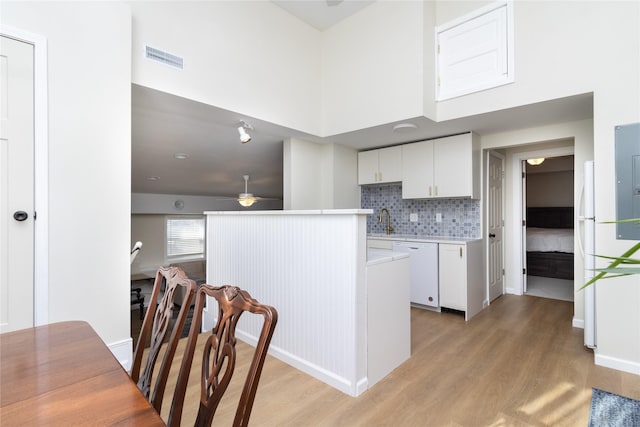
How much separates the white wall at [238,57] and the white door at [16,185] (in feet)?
2.30

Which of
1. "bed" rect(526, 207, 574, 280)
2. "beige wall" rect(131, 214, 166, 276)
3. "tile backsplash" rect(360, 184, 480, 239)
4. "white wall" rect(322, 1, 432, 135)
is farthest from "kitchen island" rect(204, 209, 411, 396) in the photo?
"beige wall" rect(131, 214, 166, 276)

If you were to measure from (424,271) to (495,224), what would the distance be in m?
1.34

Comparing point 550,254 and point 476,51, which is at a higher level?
point 476,51

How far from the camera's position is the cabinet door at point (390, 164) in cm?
436

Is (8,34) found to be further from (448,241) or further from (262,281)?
(448,241)

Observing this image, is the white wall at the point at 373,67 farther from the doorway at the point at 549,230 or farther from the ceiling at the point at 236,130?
the doorway at the point at 549,230

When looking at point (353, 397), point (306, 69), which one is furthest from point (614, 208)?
point (306, 69)

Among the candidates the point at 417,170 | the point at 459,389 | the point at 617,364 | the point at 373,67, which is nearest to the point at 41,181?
the point at 459,389

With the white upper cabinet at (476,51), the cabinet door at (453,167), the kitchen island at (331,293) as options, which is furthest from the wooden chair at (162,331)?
the cabinet door at (453,167)

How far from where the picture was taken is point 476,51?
306 cm

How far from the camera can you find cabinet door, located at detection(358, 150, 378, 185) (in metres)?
4.60

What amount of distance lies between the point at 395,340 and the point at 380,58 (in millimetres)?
2861

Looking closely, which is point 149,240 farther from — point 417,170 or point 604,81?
point 604,81

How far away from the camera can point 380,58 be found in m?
3.43
